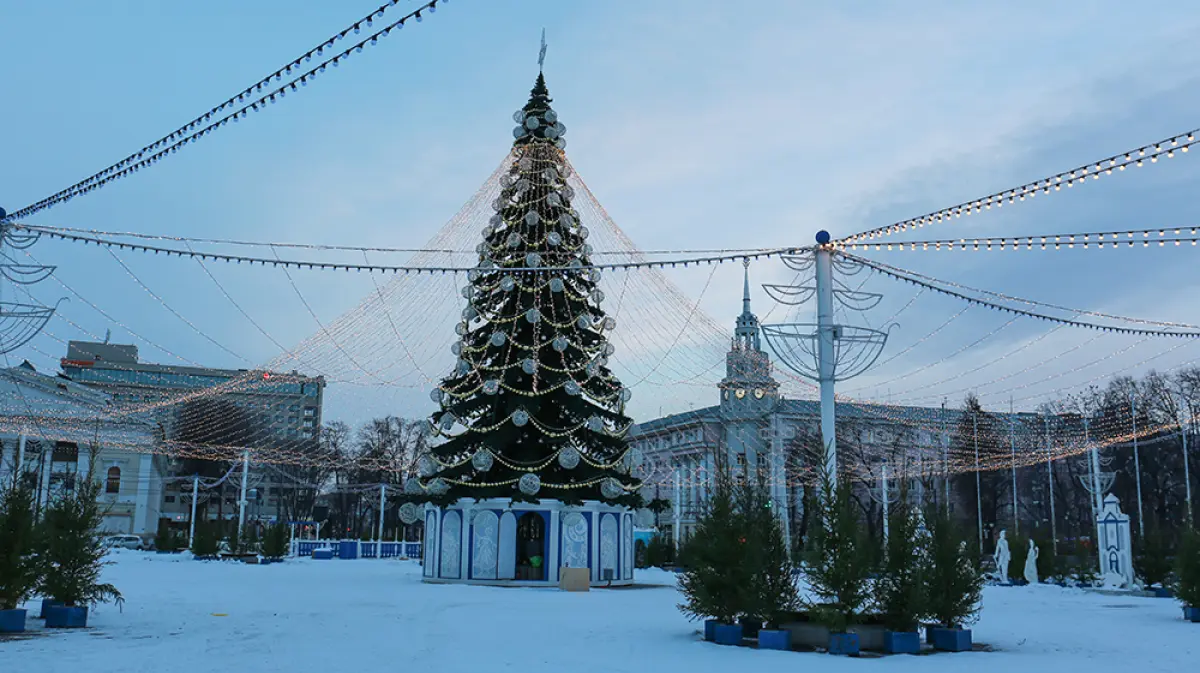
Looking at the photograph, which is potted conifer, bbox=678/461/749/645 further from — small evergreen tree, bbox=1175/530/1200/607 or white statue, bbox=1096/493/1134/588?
white statue, bbox=1096/493/1134/588

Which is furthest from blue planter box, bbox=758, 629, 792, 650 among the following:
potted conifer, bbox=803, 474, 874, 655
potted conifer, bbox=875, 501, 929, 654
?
potted conifer, bbox=875, 501, 929, 654

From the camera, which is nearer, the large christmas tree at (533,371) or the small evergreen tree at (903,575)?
the small evergreen tree at (903,575)

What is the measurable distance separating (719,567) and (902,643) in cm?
Result: 287

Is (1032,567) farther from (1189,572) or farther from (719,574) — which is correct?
(719,574)

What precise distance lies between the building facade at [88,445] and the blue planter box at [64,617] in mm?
35788

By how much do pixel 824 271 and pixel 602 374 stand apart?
46.8 feet

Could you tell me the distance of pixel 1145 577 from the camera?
31.5 metres

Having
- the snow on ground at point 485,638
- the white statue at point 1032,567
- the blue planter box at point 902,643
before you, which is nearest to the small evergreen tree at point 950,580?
the blue planter box at point 902,643

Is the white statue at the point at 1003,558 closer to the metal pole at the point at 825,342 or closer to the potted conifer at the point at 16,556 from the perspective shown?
the metal pole at the point at 825,342

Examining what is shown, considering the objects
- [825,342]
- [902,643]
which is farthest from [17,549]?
[825,342]

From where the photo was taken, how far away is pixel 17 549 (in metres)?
14.8

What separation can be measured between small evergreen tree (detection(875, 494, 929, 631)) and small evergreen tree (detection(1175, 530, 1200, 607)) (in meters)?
8.55

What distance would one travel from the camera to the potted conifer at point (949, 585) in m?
14.6

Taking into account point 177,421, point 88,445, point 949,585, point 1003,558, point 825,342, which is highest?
point 177,421
